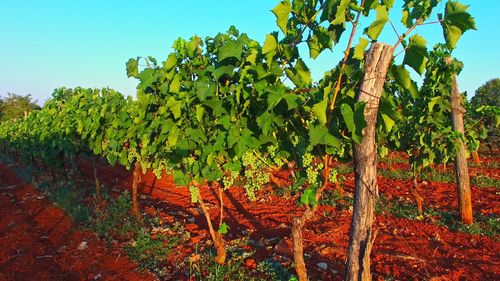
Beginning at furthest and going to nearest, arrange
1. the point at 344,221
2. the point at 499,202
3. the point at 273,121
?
the point at 499,202
the point at 344,221
the point at 273,121

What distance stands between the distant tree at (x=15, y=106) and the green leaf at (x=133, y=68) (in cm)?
5823

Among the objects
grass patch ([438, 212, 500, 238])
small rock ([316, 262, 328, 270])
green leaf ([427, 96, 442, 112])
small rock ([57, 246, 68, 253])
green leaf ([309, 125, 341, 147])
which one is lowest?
small rock ([57, 246, 68, 253])

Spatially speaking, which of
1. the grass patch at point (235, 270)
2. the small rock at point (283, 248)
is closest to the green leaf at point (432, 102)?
the small rock at point (283, 248)

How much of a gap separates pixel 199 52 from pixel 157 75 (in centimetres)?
66

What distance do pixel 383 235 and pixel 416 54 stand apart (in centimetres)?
536

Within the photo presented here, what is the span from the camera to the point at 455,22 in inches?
104

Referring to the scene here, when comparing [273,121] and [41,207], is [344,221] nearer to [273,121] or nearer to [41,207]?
[273,121]

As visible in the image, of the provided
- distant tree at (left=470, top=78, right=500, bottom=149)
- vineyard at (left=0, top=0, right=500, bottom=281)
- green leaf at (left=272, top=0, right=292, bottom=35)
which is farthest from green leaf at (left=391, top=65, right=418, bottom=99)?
distant tree at (left=470, top=78, right=500, bottom=149)

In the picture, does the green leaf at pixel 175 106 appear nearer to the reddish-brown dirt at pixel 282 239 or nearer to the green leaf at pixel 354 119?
the green leaf at pixel 354 119

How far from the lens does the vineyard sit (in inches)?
127

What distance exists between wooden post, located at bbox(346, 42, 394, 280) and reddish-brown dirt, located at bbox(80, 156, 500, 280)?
0.73 feet

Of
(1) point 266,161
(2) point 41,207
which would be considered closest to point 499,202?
(1) point 266,161

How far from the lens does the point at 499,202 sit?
33.0ft

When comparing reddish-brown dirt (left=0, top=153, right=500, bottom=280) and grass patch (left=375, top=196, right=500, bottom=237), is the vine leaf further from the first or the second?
grass patch (left=375, top=196, right=500, bottom=237)
